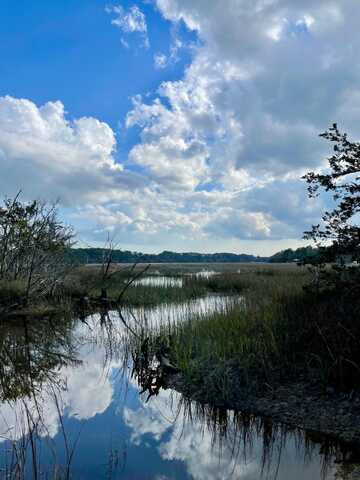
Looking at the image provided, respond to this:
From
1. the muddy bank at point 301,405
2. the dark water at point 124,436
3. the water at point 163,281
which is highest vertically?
the water at point 163,281

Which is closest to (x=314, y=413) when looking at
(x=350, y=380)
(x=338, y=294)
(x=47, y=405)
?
(x=350, y=380)

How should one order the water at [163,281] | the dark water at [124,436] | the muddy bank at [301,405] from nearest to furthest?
the dark water at [124,436]
the muddy bank at [301,405]
the water at [163,281]

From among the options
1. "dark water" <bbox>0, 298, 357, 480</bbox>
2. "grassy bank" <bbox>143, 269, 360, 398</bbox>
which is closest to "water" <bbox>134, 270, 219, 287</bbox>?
"grassy bank" <bbox>143, 269, 360, 398</bbox>

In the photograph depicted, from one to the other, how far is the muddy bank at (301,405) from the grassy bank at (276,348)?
0.15m

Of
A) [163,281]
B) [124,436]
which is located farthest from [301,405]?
[163,281]

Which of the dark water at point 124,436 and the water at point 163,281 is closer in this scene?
the dark water at point 124,436

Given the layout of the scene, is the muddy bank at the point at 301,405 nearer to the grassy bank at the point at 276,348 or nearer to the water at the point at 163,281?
the grassy bank at the point at 276,348

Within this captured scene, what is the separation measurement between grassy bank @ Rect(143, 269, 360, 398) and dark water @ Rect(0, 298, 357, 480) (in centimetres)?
77

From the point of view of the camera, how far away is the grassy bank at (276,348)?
6.71m

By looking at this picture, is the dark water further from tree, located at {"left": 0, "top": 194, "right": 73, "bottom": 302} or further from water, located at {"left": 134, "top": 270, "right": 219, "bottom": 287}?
water, located at {"left": 134, "top": 270, "right": 219, "bottom": 287}

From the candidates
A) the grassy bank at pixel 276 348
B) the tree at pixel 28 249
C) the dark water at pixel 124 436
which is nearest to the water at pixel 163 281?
the tree at pixel 28 249

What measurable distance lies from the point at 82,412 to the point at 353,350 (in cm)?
480

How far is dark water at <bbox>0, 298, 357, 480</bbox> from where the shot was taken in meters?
4.71

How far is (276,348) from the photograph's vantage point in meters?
7.58
